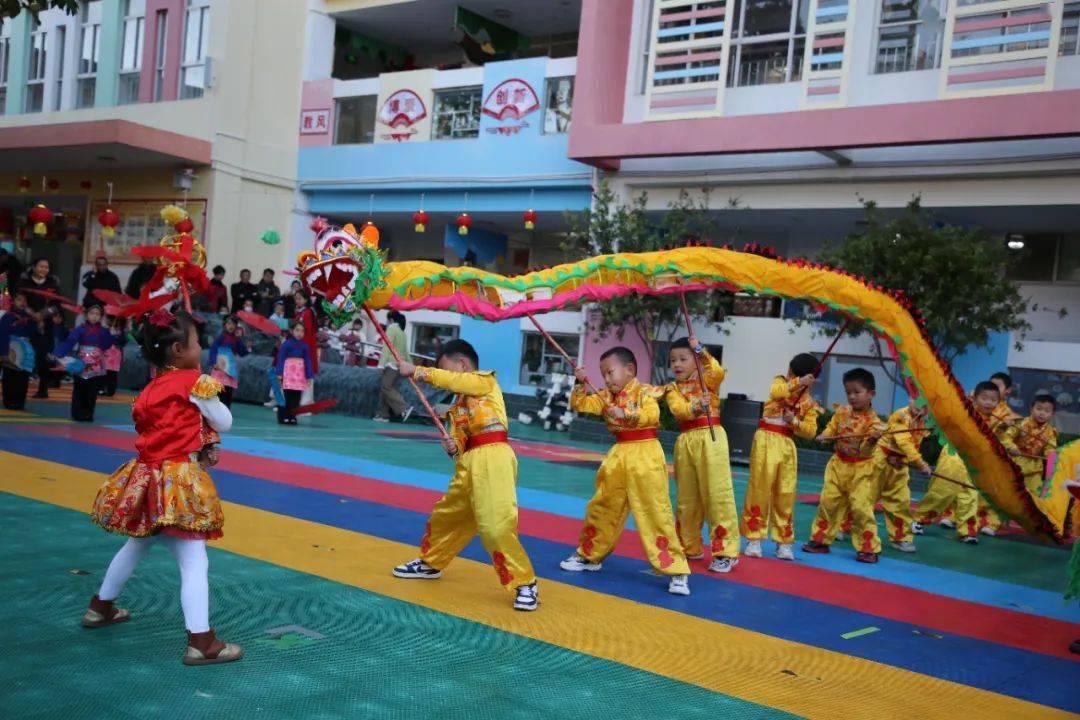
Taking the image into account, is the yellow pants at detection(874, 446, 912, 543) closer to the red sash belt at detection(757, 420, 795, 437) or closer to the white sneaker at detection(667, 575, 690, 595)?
the red sash belt at detection(757, 420, 795, 437)

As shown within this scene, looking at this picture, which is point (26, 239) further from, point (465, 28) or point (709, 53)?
point (709, 53)

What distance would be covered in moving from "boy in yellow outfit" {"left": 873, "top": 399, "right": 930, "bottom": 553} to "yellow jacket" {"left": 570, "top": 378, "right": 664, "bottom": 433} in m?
2.33

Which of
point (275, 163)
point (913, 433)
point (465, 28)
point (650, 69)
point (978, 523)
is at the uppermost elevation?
point (465, 28)

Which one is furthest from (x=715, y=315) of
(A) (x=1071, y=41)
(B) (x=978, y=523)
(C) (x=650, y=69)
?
(B) (x=978, y=523)

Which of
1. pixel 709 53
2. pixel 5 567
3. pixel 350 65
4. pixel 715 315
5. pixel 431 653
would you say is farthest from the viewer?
pixel 350 65

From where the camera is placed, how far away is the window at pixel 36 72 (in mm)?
23750

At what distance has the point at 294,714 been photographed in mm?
3486

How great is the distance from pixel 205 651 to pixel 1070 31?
14.1m

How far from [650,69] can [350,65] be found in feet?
33.3

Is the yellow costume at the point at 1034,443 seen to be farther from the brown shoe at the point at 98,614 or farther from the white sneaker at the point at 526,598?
the brown shoe at the point at 98,614

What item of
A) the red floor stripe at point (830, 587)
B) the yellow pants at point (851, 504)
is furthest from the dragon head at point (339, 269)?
the yellow pants at point (851, 504)

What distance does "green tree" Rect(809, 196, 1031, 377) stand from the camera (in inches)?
496

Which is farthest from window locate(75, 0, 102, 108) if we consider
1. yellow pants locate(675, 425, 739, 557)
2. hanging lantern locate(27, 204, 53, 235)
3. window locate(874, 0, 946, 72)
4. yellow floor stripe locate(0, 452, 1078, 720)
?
yellow pants locate(675, 425, 739, 557)

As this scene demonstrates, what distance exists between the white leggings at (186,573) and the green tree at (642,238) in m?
12.0
